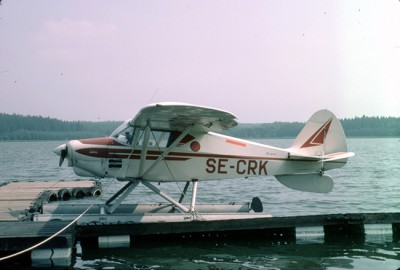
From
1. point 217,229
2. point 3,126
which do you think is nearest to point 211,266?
point 217,229

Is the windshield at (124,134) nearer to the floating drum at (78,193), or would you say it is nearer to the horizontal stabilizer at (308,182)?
the horizontal stabilizer at (308,182)

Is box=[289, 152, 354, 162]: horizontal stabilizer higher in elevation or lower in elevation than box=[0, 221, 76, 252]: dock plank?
higher

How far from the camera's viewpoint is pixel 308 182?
1063 cm

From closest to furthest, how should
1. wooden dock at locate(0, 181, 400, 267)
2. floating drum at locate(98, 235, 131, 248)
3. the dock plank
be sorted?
the dock plank
wooden dock at locate(0, 181, 400, 267)
floating drum at locate(98, 235, 131, 248)

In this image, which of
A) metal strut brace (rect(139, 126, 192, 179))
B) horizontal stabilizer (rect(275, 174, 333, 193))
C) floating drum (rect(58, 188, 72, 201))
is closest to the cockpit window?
metal strut brace (rect(139, 126, 192, 179))

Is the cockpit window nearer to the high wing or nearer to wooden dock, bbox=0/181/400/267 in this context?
the high wing

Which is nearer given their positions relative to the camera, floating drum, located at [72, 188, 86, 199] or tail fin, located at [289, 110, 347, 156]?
tail fin, located at [289, 110, 347, 156]

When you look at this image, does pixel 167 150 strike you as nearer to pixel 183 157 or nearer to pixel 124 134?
pixel 183 157

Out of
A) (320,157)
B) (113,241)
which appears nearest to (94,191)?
(113,241)

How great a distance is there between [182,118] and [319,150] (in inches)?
140

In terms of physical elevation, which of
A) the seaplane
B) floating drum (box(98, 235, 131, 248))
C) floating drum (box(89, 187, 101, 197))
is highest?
the seaplane

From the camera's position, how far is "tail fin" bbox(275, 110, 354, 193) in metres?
10.5

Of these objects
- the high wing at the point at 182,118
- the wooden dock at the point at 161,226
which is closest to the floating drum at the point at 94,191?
the wooden dock at the point at 161,226

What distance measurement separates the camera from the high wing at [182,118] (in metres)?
8.09
